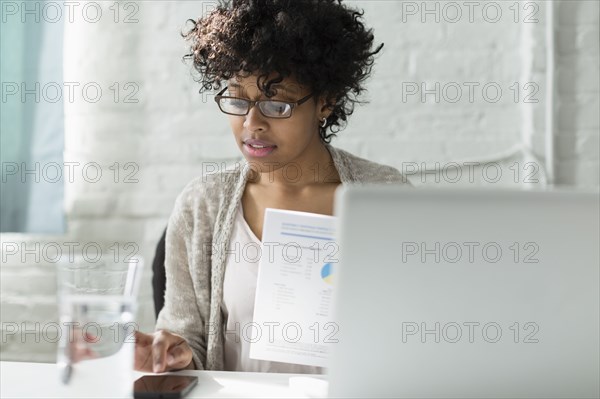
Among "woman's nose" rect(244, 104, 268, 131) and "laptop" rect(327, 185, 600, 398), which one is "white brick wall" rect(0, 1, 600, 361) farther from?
"laptop" rect(327, 185, 600, 398)

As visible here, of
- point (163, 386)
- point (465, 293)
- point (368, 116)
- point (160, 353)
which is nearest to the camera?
point (465, 293)

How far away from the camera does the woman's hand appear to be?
114 centimetres

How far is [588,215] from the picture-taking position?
2.32 ft

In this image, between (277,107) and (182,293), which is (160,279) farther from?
(277,107)

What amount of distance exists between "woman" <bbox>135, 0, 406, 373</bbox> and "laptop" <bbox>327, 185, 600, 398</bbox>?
0.62 meters

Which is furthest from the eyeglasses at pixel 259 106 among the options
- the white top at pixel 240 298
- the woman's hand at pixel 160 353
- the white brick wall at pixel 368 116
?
the white brick wall at pixel 368 116

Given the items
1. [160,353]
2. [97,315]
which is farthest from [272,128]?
[97,315]

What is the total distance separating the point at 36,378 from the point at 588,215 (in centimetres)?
79

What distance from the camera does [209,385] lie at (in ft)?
3.57

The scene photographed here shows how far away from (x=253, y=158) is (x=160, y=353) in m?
0.40

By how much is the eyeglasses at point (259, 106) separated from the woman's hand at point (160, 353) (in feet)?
1.40

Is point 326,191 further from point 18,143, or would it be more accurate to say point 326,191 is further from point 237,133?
point 18,143

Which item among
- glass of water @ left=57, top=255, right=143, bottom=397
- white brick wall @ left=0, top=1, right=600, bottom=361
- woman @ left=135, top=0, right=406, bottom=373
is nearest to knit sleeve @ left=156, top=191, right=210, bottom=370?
woman @ left=135, top=0, right=406, bottom=373

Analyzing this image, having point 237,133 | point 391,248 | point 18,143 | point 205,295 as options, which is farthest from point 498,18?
point 391,248
